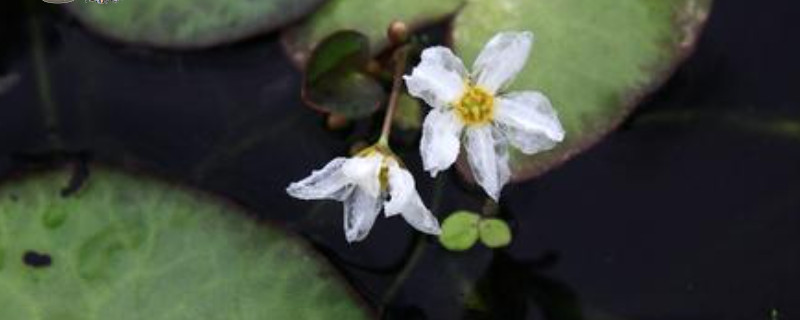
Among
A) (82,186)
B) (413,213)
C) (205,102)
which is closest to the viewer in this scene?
(413,213)

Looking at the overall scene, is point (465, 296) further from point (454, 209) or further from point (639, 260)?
point (639, 260)

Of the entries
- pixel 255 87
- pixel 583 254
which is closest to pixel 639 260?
pixel 583 254

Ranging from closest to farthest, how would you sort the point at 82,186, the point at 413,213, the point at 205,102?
the point at 413,213 → the point at 82,186 → the point at 205,102

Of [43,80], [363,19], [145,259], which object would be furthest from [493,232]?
[43,80]

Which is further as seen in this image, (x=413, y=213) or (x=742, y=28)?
(x=742, y=28)

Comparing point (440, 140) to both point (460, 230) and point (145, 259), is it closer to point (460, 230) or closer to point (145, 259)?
point (460, 230)

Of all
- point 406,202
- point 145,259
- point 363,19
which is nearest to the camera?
point 406,202
